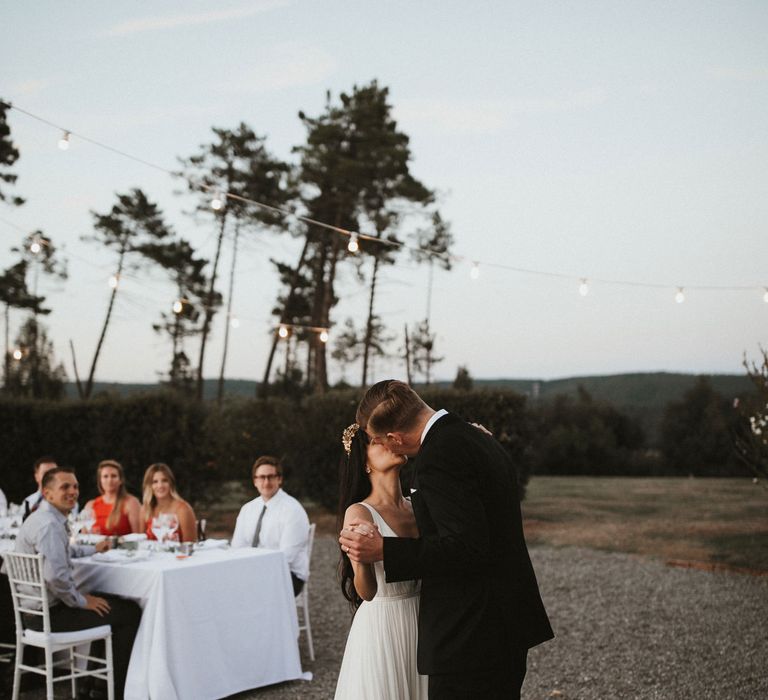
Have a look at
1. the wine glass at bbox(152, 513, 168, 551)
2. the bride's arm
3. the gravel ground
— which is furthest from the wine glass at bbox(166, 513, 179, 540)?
the bride's arm

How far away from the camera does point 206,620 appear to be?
4992 millimetres

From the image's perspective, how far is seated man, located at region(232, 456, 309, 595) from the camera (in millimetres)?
5898

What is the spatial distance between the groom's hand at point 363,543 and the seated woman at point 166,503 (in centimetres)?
419

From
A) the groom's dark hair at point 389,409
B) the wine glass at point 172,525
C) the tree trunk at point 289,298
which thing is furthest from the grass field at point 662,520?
the groom's dark hair at point 389,409

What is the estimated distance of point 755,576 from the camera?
32.2 ft

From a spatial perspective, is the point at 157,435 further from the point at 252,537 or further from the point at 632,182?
the point at 632,182

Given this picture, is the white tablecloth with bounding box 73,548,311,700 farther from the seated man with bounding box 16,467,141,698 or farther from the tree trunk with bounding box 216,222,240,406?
the tree trunk with bounding box 216,222,240,406

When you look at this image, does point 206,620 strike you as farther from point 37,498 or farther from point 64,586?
point 37,498

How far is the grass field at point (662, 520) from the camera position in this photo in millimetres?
11984

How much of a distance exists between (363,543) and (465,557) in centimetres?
29

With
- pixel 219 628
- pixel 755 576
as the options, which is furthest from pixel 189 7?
pixel 755 576

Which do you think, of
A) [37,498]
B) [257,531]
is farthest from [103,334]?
[257,531]

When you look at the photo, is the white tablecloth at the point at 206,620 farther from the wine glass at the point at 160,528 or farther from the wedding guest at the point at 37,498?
the wedding guest at the point at 37,498

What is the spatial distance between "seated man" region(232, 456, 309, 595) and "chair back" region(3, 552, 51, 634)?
1.59 meters
